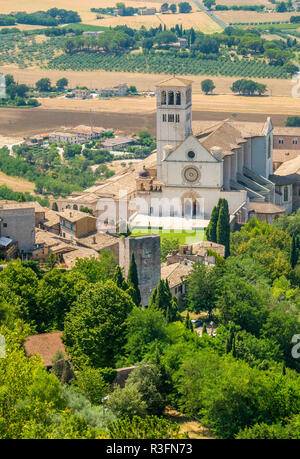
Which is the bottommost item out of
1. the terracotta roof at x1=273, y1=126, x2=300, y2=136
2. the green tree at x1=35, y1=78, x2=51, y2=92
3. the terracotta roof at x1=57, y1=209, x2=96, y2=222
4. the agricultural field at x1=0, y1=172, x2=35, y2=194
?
the green tree at x1=35, y1=78, x2=51, y2=92

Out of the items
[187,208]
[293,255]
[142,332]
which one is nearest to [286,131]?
[187,208]

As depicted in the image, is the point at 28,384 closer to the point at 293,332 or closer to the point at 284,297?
the point at 293,332

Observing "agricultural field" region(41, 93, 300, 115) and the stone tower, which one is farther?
"agricultural field" region(41, 93, 300, 115)

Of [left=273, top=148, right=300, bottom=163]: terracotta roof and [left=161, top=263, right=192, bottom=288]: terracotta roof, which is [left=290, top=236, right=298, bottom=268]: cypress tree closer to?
[left=161, top=263, right=192, bottom=288]: terracotta roof

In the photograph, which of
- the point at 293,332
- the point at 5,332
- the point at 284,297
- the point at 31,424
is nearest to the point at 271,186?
the point at 284,297

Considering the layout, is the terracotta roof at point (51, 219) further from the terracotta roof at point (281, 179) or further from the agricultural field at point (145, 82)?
the agricultural field at point (145, 82)

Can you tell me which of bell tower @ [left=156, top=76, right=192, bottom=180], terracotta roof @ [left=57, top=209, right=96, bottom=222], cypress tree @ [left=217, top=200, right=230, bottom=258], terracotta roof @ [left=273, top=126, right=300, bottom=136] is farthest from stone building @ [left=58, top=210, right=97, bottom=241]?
terracotta roof @ [left=273, top=126, right=300, bottom=136]
